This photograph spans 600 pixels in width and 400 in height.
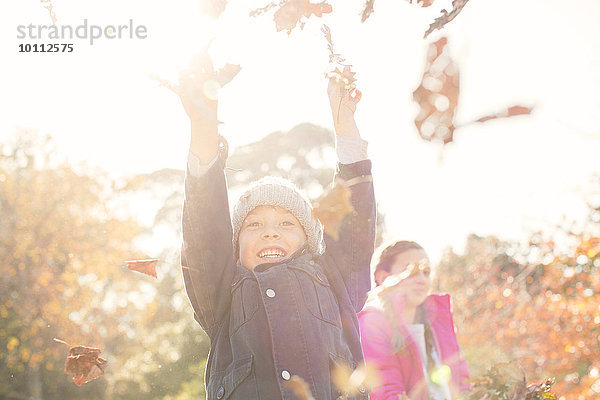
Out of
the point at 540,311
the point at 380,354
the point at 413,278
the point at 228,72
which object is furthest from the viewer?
the point at 540,311

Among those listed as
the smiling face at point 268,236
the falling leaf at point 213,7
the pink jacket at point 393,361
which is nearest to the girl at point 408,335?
the pink jacket at point 393,361

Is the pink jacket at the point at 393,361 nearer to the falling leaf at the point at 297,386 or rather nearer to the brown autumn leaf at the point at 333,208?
the falling leaf at the point at 297,386

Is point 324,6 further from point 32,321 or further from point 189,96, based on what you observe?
point 32,321

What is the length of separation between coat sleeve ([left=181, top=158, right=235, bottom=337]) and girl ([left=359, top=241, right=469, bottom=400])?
4.24 ft

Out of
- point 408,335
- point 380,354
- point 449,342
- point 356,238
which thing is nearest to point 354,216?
point 356,238

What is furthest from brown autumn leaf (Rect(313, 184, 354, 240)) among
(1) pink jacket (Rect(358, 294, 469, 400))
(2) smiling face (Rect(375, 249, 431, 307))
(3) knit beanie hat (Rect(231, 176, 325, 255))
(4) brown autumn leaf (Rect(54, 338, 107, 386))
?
(2) smiling face (Rect(375, 249, 431, 307))

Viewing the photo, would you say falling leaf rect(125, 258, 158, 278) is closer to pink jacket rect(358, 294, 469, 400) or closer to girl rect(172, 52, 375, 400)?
girl rect(172, 52, 375, 400)

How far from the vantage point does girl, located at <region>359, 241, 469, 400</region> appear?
3.22m

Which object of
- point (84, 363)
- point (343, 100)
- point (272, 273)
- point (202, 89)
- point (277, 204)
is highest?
point (343, 100)

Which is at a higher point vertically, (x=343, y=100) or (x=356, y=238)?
(x=343, y=100)

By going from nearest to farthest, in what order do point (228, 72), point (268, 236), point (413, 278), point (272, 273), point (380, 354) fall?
point (228, 72)
point (272, 273)
point (268, 236)
point (380, 354)
point (413, 278)

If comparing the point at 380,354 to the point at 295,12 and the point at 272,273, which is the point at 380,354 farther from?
the point at 295,12

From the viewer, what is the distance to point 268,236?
7.25ft

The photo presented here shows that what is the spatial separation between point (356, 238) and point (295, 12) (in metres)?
0.93
